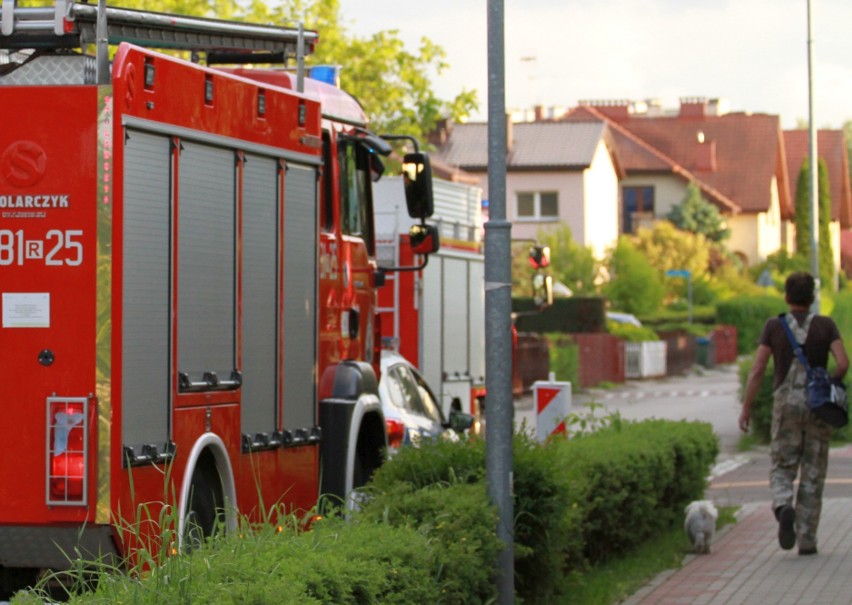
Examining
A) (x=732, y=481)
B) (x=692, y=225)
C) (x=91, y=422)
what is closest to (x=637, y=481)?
(x=91, y=422)

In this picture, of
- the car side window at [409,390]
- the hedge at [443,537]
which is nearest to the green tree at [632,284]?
the car side window at [409,390]

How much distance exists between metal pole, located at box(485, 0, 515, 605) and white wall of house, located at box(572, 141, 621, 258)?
2430 inches

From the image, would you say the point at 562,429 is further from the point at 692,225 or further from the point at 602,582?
the point at 692,225

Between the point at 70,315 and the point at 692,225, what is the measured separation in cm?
7253

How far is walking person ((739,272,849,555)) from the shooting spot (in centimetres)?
1165

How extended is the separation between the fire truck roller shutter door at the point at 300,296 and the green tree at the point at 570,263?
1919 inches

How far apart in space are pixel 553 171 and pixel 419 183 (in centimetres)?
6050

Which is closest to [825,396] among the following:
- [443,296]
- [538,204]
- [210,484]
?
[210,484]

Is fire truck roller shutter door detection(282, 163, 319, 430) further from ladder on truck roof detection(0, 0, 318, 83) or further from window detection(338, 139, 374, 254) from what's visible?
window detection(338, 139, 374, 254)

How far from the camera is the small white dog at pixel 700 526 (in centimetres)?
1228

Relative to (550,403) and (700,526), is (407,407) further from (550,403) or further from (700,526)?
(700,526)

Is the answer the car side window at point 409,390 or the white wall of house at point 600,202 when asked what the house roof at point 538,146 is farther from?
the car side window at point 409,390

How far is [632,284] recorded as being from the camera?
60312 millimetres

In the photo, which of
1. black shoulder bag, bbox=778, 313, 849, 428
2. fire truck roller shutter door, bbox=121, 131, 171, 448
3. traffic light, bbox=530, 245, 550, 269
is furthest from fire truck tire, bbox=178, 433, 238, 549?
traffic light, bbox=530, 245, 550, 269
